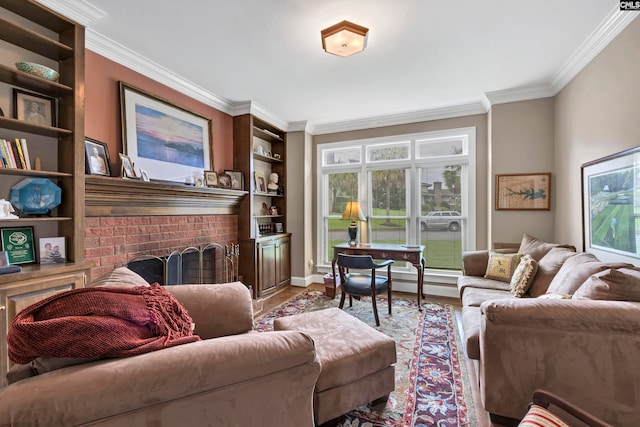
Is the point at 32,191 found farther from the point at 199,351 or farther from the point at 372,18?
the point at 372,18

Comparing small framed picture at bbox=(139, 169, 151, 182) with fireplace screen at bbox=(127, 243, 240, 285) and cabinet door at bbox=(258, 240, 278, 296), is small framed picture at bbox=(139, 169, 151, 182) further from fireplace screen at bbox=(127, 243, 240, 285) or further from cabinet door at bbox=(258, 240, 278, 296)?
cabinet door at bbox=(258, 240, 278, 296)

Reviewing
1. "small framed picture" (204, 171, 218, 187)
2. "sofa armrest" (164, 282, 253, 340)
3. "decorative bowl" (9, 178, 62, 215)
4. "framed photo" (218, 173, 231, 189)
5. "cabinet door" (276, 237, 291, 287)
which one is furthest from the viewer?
"cabinet door" (276, 237, 291, 287)

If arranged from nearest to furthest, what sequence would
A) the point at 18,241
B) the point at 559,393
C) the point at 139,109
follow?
the point at 559,393 < the point at 18,241 < the point at 139,109

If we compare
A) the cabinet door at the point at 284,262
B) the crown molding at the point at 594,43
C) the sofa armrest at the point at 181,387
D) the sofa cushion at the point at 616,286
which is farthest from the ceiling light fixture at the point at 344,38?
the cabinet door at the point at 284,262

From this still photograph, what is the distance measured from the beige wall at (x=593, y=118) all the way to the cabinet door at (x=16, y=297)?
4043 mm

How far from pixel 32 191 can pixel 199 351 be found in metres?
1.95

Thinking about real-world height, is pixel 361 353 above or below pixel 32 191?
below

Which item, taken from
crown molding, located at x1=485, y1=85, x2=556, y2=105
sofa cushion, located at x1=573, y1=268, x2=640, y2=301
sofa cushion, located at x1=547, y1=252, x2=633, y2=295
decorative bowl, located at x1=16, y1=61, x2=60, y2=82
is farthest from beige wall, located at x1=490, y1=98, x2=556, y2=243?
decorative bowl, located at x1=16, y1=61, x2=60, y2=82

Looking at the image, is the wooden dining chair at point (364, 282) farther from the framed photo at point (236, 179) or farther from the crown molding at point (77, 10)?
the crown molding at point (77, 10)

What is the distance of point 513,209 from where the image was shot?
338cm

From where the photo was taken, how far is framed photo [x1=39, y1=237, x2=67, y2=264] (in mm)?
1943

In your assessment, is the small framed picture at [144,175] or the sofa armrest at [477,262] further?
the sofa armrest at [477,262]

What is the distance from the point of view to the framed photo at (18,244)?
1830 mm

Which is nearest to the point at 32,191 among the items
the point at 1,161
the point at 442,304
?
the point at 1,161
